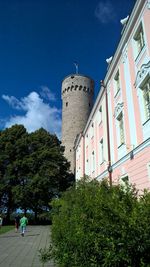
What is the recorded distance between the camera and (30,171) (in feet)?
118

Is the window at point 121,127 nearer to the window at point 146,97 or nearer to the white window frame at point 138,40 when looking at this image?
the window at point 146,97

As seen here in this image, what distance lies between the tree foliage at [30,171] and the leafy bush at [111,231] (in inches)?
1139

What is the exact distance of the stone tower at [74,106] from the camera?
147 feet

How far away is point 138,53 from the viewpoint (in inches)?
504

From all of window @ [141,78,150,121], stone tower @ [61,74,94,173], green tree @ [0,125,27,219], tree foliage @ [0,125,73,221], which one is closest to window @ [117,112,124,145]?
window @ [141,78,150,121]

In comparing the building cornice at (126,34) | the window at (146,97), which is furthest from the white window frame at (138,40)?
the window at (146,97)

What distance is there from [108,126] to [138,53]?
19.6 ft

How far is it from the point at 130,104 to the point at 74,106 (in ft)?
111

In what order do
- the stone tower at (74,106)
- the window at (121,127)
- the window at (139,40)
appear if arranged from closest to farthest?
the window at (139,40)
the window at (121,127)
the stone tower at (74,106)

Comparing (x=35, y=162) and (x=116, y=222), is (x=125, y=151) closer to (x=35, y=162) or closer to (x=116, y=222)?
(x=116, y=222)

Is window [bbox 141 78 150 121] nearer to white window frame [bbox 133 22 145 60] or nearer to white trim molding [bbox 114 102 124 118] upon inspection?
white window frame [bbox 133 22 145 60]

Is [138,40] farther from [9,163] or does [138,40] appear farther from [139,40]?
[9,163]

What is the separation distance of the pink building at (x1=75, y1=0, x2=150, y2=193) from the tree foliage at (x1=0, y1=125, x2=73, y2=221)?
56.9ft

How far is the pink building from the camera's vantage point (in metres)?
11.5
